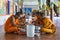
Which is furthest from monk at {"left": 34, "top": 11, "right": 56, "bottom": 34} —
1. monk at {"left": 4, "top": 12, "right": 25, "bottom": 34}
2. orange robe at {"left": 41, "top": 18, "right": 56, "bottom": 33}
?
monk at {"left": 4, "top": 12, "right": 25, "bottom": 34}

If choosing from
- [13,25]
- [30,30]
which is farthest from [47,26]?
[13,25]

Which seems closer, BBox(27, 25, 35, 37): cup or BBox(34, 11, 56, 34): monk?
BBox(27, 25, 35, 37): cup

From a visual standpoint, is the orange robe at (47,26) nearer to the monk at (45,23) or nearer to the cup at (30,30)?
the monk at (45,23)

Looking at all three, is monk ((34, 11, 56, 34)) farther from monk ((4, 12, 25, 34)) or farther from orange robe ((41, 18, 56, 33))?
monk ((4, 12, 25, 34))

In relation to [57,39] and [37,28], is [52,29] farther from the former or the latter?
[57,39]

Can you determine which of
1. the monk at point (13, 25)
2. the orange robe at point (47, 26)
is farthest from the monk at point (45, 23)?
the monk at point (13, 25)

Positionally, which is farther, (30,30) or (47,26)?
(47,26)

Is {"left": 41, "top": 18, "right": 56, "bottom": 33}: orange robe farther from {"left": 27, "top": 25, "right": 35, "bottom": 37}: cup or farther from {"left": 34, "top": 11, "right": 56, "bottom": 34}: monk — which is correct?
{"left": 27, "top": 25, "right": 35, "bottom": 37}: cup

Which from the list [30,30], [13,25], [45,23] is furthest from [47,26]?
[13,25]

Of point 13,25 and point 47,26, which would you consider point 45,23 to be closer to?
point 47,26

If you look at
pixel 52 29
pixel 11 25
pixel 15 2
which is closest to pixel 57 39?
pixel 52 29

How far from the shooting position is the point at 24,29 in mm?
1838

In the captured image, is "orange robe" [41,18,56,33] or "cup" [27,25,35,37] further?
"orange robe" [41,18,56,33]

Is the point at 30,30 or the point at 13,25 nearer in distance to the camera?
the point at 30,30
